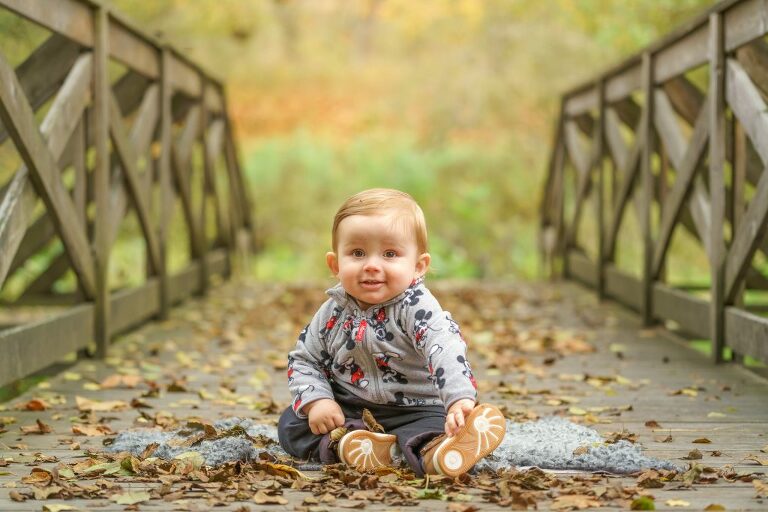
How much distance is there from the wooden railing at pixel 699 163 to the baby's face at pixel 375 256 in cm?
200

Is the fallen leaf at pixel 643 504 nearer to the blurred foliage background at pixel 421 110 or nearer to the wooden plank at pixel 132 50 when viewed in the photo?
the wooden plank at pixel 132 50

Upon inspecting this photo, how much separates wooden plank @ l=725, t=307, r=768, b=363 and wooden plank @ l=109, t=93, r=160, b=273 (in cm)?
345

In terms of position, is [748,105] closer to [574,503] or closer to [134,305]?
[574,503]

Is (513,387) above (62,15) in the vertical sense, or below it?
below

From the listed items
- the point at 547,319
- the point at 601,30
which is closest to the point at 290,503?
the point at 547,319

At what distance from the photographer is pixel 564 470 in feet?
10.9

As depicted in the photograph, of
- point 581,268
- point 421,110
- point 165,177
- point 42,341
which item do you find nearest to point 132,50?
point 165,177

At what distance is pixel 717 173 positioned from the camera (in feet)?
17.7

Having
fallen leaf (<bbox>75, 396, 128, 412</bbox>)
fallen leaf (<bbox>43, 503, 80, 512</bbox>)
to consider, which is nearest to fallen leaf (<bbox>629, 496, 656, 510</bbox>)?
fallen leaf (<bbox>43, 503, 80, 512</bbox>)

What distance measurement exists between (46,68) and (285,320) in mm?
2889

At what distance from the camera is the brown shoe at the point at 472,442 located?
10.2ft

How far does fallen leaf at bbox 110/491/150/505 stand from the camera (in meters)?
2.92

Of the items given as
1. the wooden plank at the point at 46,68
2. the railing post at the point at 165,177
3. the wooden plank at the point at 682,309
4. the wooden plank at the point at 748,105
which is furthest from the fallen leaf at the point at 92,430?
the railing post at the point at 165,177

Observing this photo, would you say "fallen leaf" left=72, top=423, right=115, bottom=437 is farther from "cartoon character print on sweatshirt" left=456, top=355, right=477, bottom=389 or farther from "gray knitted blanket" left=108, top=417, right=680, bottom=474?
"cartoon character print on sweatshirt" left=456, top=355, right=477, bottom=389
